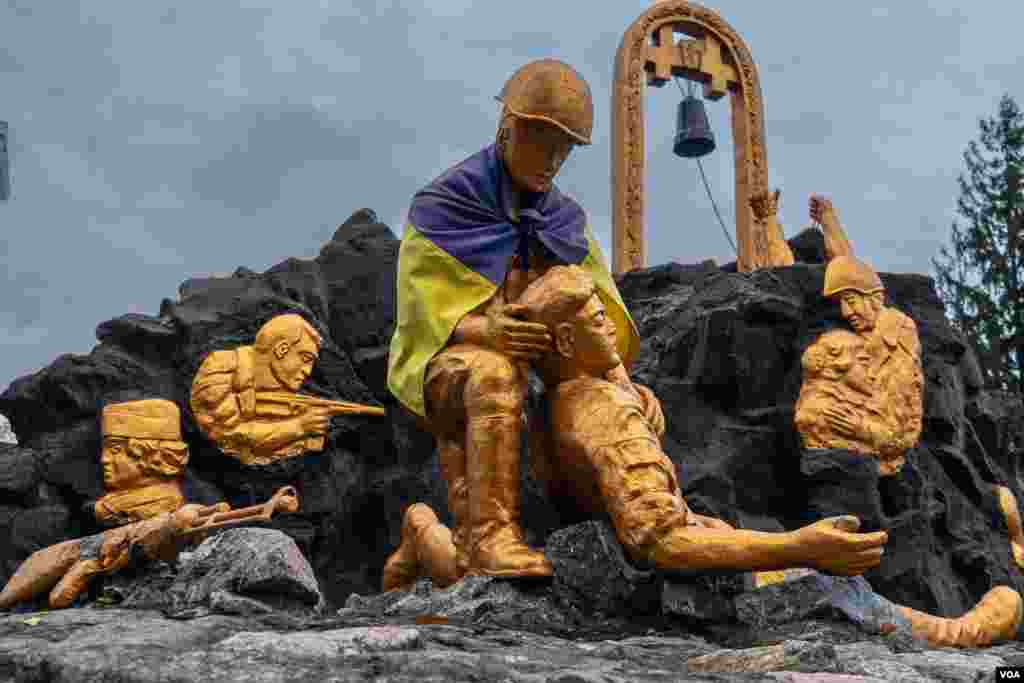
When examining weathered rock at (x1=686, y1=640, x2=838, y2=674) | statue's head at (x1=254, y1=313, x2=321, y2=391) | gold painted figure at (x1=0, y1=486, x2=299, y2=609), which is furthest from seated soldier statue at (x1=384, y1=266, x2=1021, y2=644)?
statue's head at (x1=254, y1=313, x2=321, y2=391)

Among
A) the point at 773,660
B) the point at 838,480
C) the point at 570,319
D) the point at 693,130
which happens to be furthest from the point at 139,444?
the point at 693,130

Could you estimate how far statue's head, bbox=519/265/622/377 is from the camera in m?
4.60

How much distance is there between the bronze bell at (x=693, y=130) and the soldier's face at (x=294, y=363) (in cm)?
580

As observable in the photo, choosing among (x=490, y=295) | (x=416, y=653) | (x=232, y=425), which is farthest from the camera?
(x=232, y=425)

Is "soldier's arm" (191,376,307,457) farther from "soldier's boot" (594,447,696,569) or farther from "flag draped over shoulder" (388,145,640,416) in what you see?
"soldier's boot" (594,447,696,569)

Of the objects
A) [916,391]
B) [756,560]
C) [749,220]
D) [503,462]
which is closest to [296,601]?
[503,462]

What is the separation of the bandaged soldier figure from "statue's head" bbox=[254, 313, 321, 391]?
3562 millimetres

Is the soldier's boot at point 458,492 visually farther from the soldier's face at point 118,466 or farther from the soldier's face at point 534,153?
the soldier's face at point 118,466

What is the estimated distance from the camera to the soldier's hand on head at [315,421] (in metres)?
8.31

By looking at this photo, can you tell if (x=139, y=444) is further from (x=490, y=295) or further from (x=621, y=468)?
(x=621, y=468)


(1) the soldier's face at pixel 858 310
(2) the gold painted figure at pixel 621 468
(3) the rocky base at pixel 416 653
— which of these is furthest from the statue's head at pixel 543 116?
(1) the soldier's face at pixel 858 310

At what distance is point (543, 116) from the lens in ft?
15.4

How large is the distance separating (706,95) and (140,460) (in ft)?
23.5

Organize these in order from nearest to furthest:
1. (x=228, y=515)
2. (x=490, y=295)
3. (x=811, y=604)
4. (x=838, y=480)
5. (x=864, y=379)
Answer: (x=811, y=604) → (x=490, y=295) → (x=228, y=515) → (x=838, y=480) → (x=864, y=379)
